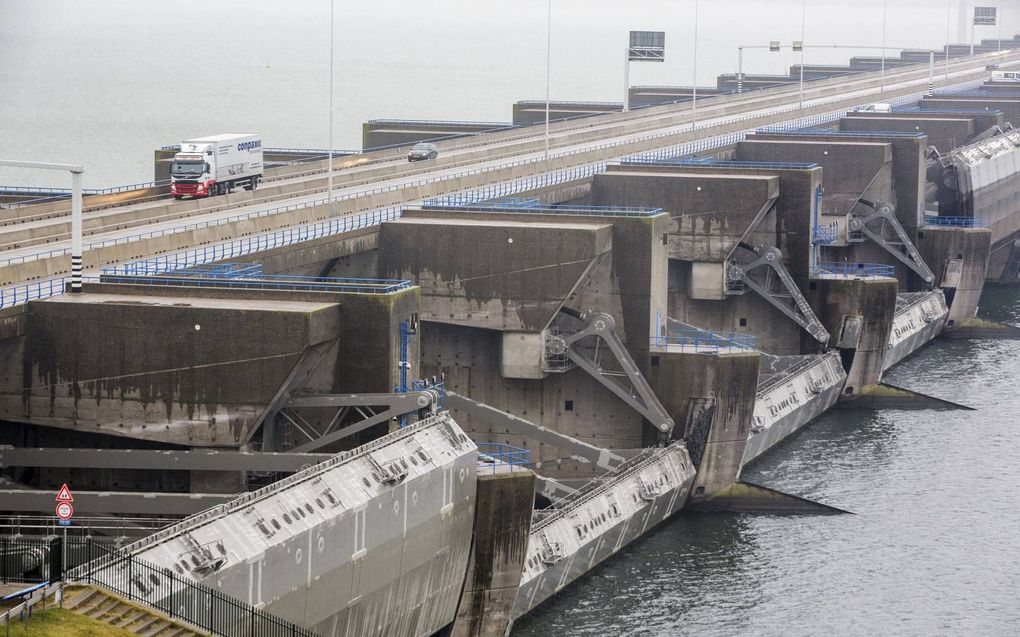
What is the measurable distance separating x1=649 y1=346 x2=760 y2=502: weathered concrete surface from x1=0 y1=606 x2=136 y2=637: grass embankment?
3633 centimetres

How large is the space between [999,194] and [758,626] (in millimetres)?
70588

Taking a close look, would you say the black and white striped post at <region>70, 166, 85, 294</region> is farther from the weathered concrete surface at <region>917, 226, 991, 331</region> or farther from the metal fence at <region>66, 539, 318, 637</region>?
the weathered concrete surface at <region>917, 226, 991, 331</region>

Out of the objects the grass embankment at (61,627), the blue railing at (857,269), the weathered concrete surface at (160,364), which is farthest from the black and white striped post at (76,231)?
the blue railing at (857,269)

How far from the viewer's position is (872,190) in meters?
99.5

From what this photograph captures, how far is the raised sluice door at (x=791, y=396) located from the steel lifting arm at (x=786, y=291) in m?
1.51

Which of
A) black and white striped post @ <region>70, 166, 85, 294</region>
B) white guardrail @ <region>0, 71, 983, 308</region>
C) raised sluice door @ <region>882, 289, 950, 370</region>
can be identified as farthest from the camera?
raised sluice door @ <region>882, 289, 950, 370</region>

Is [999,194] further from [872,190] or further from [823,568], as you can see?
[823,568]

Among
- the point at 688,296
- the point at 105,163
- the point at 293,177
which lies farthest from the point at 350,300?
the point at 105,163

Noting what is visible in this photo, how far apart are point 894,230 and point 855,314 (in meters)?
17.8

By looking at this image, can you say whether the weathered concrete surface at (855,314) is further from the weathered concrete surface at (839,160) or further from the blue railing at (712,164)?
the weathered concrete surface at (839,160)

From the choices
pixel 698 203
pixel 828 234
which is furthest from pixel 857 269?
pixel 698 203

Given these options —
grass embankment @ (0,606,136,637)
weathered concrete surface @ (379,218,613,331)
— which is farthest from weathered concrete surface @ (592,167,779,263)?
grass embankment @ (0,606,136,637)

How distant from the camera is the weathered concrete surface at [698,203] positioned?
78.3m

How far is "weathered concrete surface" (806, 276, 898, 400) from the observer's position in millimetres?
84438
